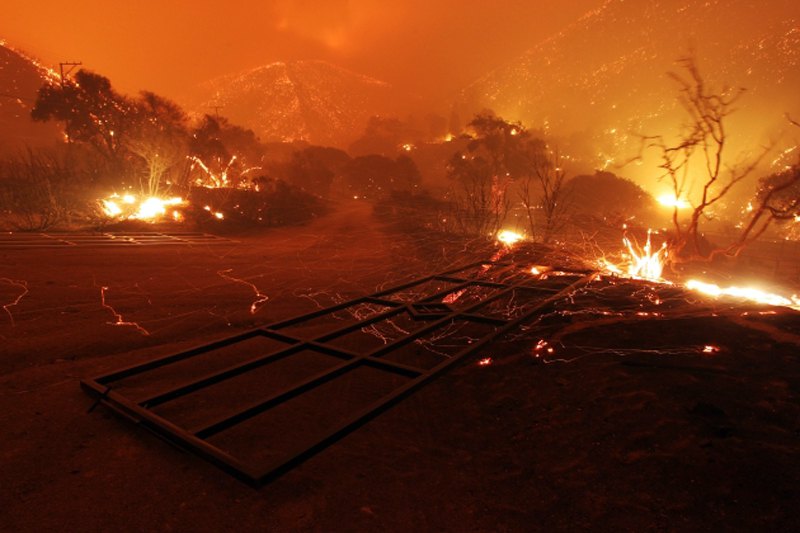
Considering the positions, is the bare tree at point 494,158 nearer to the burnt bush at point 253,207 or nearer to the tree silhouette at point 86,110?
the burnt bush at point 253,207

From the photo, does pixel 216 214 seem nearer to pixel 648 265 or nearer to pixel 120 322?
pixel 120 322

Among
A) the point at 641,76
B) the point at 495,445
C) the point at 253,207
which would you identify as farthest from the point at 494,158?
the point at 641,76

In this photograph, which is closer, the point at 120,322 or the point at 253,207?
the point at 120,322

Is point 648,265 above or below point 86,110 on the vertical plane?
below

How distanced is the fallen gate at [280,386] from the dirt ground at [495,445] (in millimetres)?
304

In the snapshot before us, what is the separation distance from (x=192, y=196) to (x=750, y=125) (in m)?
99.9

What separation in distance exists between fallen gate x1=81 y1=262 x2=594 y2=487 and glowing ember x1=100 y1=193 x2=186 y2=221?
663 inches

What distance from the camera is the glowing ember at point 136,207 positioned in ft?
63.0

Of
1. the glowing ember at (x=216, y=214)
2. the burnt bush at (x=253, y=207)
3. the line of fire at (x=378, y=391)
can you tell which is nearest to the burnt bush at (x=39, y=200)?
the line of fire at (x=378, y=391)

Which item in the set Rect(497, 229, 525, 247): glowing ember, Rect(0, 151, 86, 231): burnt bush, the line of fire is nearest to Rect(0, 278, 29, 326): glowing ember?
the line of fire

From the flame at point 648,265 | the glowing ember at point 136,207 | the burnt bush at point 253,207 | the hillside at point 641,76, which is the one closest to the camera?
the flame at point 648,265

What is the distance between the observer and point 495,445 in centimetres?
330

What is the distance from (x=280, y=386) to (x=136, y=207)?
68.7 feet

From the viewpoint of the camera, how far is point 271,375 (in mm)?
4539
